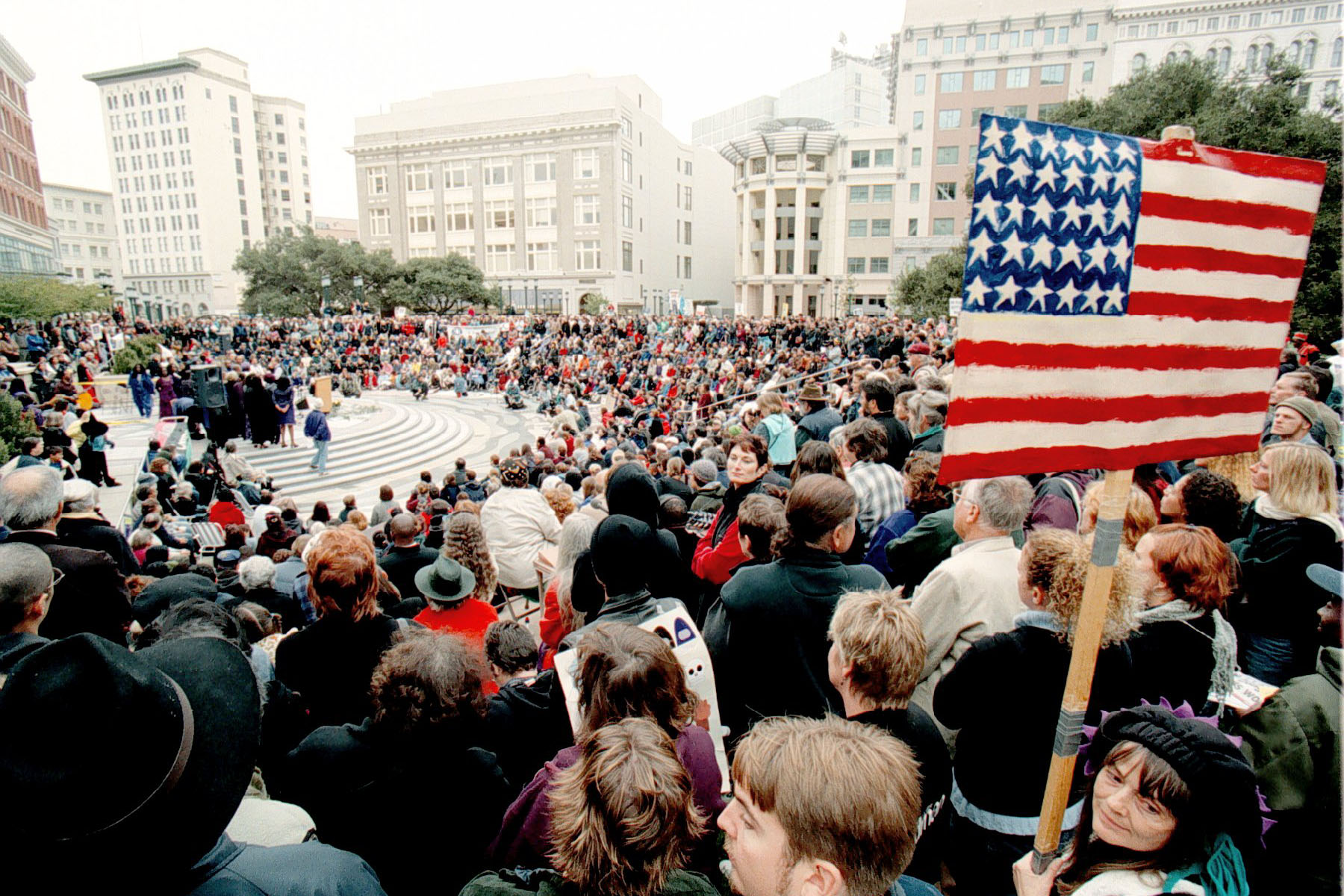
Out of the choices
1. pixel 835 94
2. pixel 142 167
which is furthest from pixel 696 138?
pixel 142 167

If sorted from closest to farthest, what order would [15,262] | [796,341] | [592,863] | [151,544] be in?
[592,863]
[151,544]
[796,341]
[15,262]

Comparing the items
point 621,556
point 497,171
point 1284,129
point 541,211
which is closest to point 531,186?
point 541,211

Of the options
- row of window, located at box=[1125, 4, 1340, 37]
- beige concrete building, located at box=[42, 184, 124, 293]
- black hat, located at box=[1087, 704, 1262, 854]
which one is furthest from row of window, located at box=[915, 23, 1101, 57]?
beige concrete building, located at box=[42, 184, 124, 293]

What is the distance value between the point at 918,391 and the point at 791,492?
3943 millimetres

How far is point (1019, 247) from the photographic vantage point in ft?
5.57

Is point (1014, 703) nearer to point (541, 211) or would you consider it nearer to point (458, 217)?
point (541, 211)

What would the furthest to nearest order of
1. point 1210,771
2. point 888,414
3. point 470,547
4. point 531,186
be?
point 531,186
point 888,414
point 470,547
point 1210,771

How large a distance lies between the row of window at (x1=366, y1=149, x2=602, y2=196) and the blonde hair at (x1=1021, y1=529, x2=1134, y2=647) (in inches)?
2320

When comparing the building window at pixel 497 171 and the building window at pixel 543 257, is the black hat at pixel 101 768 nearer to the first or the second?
the building window at pixel 543 257

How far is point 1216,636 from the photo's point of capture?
2318 mm

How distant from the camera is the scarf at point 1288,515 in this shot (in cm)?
299

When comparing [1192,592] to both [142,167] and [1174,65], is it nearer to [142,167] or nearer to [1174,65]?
[1174,65]

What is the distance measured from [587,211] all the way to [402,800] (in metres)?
58.9

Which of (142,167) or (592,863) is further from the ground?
(142,167)
